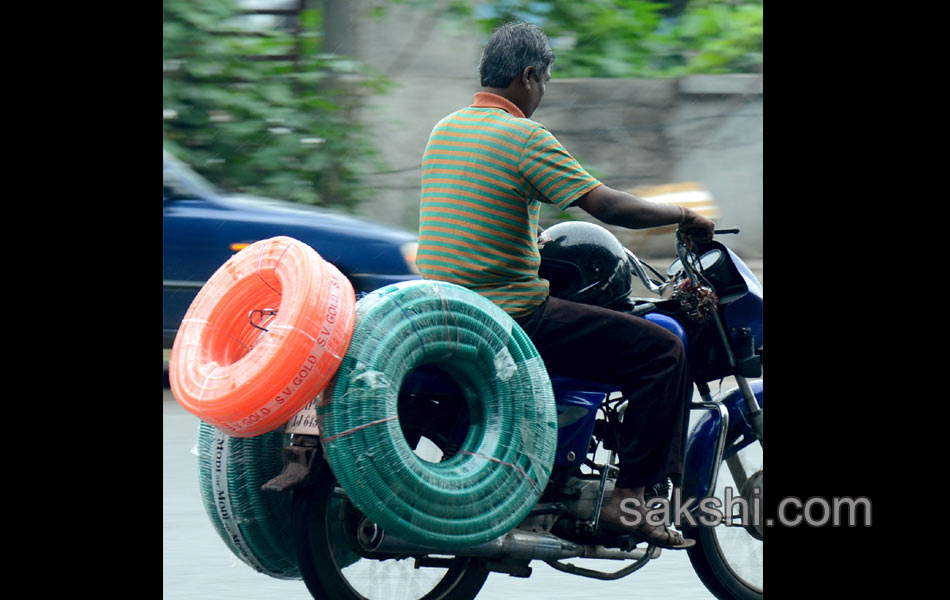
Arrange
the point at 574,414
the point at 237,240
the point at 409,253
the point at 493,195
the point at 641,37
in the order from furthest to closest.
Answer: the point at 641,37 → the point at 409,253 → the point at 237,240 → the point at 574,414 → the point at 493,195

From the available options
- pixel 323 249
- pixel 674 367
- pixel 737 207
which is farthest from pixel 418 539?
pixel 737 207

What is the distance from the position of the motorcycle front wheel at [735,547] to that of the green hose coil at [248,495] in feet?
4.34

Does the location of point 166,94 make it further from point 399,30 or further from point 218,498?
point 218,498

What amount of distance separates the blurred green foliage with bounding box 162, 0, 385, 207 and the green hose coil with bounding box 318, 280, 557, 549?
6720 millimetres

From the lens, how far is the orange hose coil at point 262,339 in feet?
11.0

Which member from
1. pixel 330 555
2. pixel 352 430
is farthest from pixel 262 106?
pixel 352 430

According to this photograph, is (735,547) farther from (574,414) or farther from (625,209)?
(625,209)

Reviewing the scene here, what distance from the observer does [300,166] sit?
10.6 meters

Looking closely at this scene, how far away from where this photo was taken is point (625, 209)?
3.73m

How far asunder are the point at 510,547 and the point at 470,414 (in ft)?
1.41

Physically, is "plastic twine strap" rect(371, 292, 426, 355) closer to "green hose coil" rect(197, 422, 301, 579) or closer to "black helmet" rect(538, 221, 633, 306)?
"green hose coil" rect(197, 422, 301, 579)

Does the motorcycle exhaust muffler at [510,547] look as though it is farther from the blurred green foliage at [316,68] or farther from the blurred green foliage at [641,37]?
the blurred green foliage at [641,37]

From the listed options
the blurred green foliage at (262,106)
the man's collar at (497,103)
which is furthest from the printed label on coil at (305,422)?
the blurred green foliage at (262,106)
